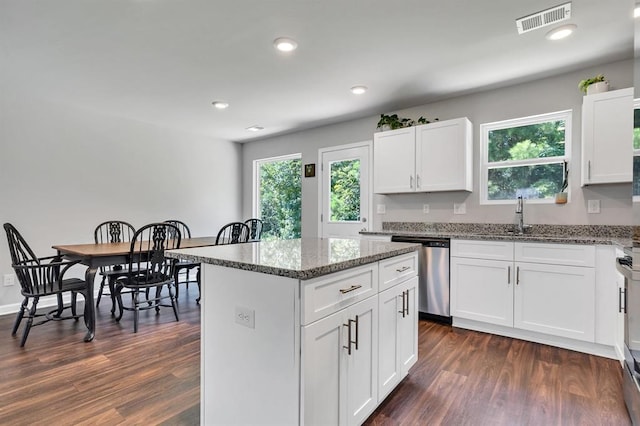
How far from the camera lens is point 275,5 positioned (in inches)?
80.0

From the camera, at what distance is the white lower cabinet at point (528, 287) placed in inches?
99.9

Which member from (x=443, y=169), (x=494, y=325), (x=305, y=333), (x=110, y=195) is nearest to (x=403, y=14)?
(x=443, y=169)

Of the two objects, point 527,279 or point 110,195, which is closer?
point 527,279

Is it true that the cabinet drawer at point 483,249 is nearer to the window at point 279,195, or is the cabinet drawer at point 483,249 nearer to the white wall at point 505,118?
the white wall at point 505,118

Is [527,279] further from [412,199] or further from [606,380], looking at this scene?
[412,199]

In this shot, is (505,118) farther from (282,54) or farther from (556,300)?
(282,54)

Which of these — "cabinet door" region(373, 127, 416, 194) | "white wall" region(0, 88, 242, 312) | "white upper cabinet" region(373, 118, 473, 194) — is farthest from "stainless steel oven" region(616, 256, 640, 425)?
"white wall" region(0, 88, 242, 312)

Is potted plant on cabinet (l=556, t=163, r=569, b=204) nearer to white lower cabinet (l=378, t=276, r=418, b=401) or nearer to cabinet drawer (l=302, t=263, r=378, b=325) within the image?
white lower cabinet (l=378, t=276, r=418, b=401)

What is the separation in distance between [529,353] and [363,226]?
2.31 metres

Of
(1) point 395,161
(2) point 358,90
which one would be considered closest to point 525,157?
(1) point 395,161

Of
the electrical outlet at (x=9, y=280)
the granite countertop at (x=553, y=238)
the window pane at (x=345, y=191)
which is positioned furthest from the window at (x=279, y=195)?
the electrical outlet at (x=9, y=280)

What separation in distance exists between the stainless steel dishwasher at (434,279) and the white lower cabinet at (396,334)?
1137 millimetres

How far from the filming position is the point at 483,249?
2953mm

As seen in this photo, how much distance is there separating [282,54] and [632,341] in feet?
9.38
